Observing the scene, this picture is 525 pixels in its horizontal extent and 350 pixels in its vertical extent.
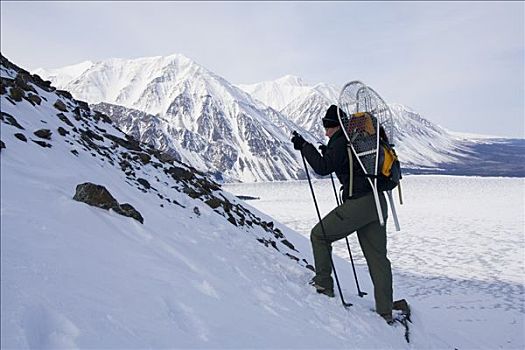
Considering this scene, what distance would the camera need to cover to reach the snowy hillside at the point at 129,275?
11.4 ft

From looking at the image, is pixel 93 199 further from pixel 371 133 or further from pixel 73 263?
pixel 371 133

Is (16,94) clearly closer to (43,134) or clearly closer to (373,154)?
(43,134)

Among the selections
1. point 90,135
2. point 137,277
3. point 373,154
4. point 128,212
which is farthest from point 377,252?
point 90,135

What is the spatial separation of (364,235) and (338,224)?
42cm

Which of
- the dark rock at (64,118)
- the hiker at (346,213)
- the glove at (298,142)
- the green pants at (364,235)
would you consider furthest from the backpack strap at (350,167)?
the dark rock at (64,118)

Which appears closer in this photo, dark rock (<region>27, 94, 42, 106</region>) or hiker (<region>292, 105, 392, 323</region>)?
hiker (<region>292, 105, 392, 323</region>)

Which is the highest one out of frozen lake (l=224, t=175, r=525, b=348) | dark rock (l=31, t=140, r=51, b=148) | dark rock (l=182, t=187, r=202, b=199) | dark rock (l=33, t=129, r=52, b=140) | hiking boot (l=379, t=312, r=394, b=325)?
dark rock (l=33, t=129, r=52, b=140)

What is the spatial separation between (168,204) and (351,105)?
438cm

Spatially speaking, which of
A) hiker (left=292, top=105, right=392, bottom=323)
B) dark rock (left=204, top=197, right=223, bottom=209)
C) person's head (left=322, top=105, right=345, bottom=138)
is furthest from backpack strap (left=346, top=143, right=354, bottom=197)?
dark rock (left=204, top=197, right=223, bottom=209)

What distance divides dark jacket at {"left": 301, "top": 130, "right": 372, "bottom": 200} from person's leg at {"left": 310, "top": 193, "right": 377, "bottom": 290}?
0.50 feet

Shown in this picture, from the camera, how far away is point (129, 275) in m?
4.41

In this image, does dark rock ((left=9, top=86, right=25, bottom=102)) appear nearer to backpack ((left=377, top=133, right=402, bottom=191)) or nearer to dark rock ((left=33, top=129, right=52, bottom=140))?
dark rock ((left=33, top=129, right=52, bottom=140))

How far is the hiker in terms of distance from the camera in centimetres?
563

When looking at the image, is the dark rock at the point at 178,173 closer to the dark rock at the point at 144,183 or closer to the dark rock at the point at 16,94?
the dark rock at the point at 144,183
